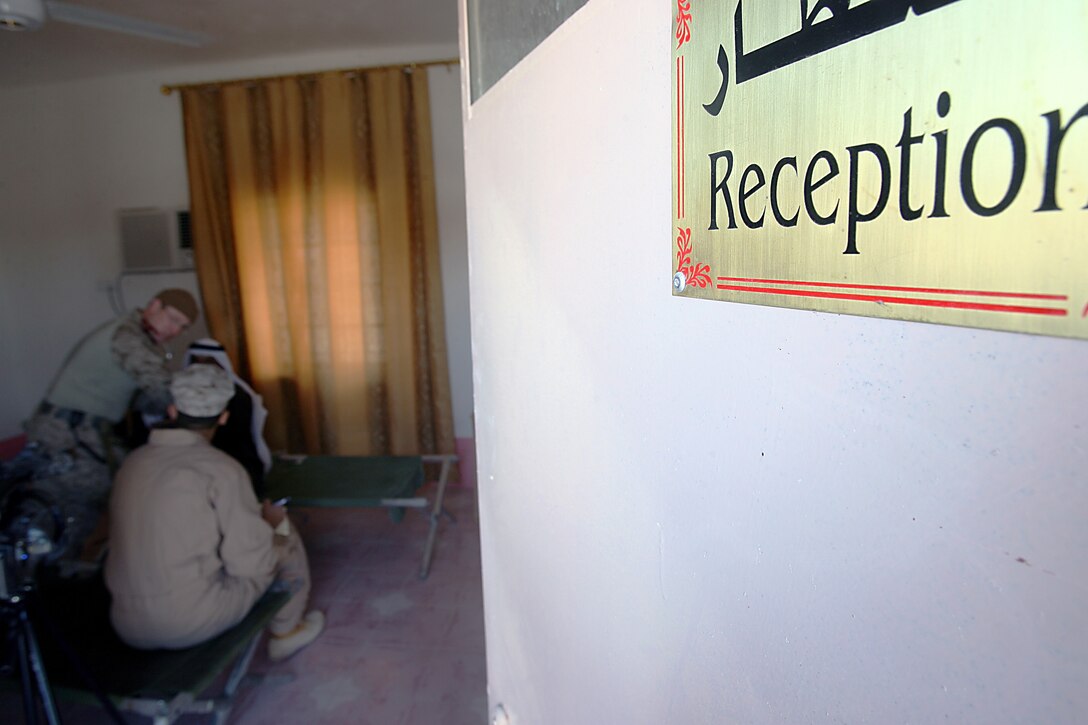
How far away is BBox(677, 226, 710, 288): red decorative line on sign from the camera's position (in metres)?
0.48

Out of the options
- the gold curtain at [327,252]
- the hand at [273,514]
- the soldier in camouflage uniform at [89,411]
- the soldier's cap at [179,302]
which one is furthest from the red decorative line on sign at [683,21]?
the gold curtain at [327,252]

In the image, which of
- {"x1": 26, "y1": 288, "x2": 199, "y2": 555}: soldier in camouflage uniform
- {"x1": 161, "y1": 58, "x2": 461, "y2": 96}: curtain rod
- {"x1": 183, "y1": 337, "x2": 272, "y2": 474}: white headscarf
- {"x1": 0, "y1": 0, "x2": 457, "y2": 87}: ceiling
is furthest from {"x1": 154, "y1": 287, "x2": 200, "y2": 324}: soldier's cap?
{"x1": 161, "y1": 58, "x2": 461, "y2": 96}: curtain rod

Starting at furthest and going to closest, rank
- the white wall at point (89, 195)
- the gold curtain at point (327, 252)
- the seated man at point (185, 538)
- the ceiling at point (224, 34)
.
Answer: the white wall at point (89, 195)
the gold curtain at point (327, 252)
the ceiling at point (224, 34)
the seated man at point (185, 538)

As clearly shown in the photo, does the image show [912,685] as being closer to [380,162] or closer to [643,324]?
[643,324]

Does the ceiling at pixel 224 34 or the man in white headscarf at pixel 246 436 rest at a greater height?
the ceiling at pixel 224 34

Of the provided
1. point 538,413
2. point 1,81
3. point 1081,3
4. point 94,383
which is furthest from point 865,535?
point 1,81

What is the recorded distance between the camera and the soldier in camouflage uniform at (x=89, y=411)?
2875 millimetres

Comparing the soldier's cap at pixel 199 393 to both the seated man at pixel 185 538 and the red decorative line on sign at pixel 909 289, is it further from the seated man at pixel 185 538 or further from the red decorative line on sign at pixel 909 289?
the red decorative line on sign at pixel 909 289

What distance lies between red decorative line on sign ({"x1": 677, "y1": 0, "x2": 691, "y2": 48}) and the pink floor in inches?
89.3

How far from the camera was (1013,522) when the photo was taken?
29 centimetres

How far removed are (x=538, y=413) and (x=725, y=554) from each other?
413 millimetres

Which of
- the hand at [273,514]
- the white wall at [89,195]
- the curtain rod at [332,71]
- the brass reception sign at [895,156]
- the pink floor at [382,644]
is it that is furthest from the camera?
the white wall at [89,195]

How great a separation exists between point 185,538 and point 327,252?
2.52m

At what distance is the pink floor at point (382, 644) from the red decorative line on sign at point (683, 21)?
227 centimetres
